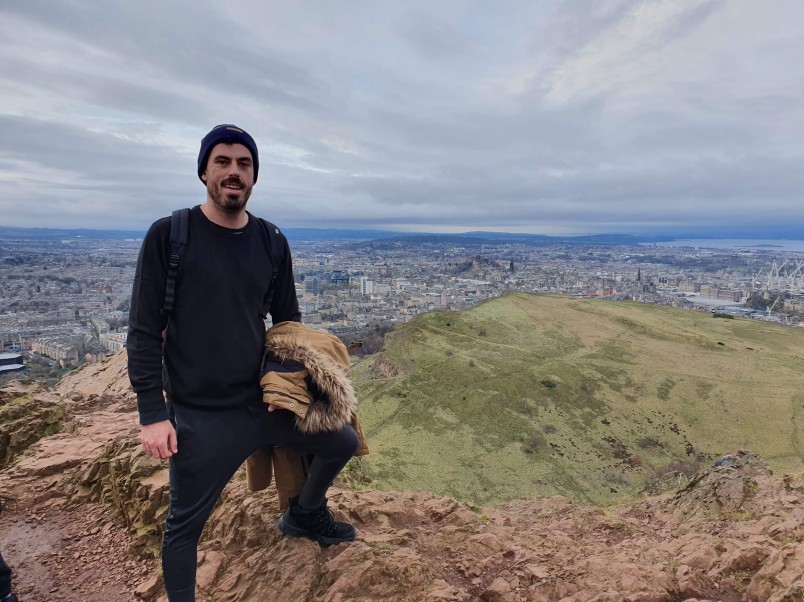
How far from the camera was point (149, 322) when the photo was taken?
2.71 m

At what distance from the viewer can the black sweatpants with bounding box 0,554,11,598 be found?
344 centimetres

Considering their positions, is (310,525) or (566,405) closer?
(310,525)

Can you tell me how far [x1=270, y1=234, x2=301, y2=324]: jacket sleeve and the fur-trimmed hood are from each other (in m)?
0.13

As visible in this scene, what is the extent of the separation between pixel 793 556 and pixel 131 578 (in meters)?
5.70

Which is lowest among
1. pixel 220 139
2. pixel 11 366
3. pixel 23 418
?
pixel 11 366

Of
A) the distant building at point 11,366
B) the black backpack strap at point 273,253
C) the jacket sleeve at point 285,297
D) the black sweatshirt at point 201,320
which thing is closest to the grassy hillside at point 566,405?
the jacket sleeve at point 285,297

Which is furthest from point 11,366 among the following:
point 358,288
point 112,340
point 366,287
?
point 366,287

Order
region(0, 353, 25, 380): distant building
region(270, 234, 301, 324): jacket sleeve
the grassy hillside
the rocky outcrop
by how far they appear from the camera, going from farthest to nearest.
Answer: region(0, 353, 25, 380): distant building
the grassy hillside
the rocky outcrop
region(270, 234, 301, 324): jacket sleeve

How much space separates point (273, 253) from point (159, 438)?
55.8 inches

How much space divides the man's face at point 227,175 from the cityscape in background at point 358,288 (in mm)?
4340

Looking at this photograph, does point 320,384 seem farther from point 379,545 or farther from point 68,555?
point 68,555

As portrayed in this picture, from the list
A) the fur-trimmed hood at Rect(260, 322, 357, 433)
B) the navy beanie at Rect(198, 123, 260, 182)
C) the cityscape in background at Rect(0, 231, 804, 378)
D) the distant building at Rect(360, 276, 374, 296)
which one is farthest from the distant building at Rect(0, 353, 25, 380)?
the distant building at Rect(360, 276, 374, 296)

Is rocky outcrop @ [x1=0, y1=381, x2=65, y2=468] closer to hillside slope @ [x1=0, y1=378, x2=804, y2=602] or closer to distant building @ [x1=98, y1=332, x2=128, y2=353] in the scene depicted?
hillside slope @ [x1=0, y1=378, x2=804, y2=602]

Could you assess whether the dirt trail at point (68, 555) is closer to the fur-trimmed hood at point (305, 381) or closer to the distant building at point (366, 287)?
the fur-trimmed hood at point (305, 381)
